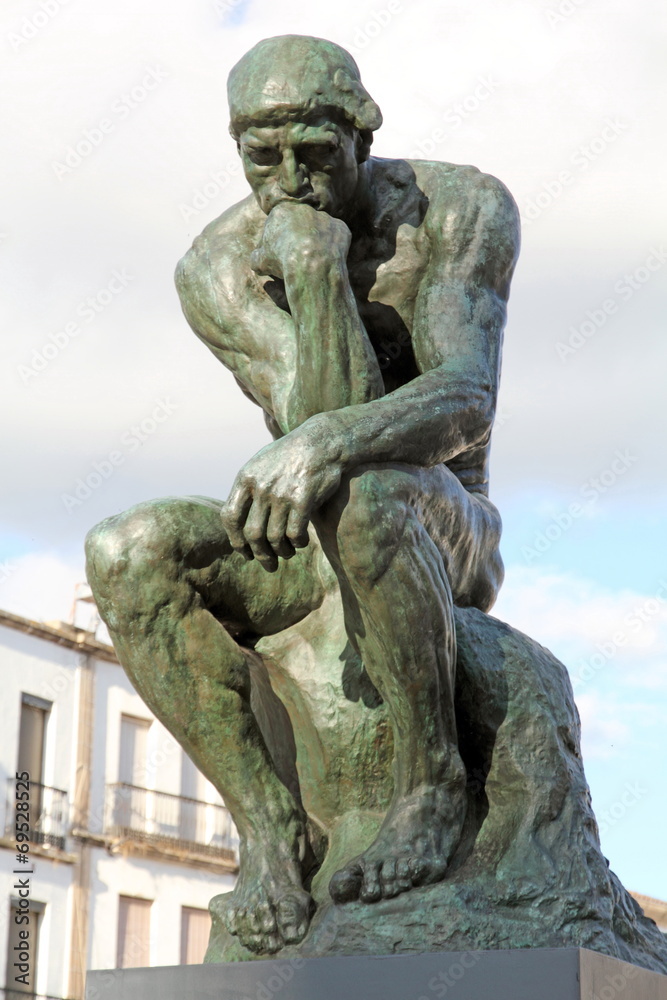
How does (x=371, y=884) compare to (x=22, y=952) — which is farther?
(x=22, y=952)

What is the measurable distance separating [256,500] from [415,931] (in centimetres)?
97

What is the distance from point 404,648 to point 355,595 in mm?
166

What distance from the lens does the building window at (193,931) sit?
859 inches

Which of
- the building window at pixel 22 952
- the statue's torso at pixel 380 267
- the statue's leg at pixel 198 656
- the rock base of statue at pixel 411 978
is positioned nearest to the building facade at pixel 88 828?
the building window at pixel 22 952

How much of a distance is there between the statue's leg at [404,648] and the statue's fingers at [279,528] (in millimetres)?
110

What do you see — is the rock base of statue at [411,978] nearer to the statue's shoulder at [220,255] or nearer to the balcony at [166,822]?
the statue's shoulder at [220,255]

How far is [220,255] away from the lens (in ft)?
14.4

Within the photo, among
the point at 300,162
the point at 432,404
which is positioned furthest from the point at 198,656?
the point at 300,162

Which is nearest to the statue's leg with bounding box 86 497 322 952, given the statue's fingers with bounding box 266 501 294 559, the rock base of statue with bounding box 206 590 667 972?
the rock base of statue with bounding box 206 590 667 972

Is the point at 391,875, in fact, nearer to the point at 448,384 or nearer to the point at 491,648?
the point at 491,648

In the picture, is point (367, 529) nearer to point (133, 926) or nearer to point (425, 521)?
point (425, 521)

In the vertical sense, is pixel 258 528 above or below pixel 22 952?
below

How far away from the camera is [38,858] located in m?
20.6

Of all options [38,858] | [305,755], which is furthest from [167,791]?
[305,755]
